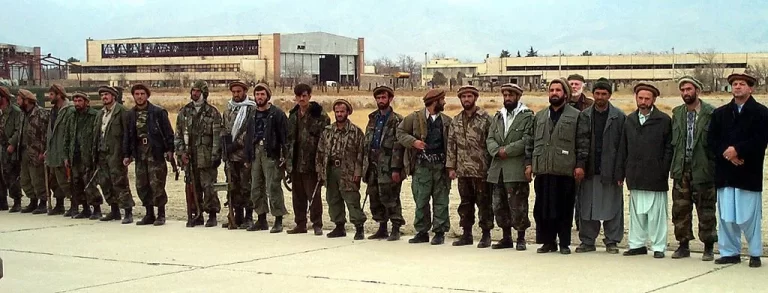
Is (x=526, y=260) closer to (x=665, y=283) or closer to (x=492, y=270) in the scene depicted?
(x=492, y=270)

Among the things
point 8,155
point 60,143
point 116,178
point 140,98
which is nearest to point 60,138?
point 60,143

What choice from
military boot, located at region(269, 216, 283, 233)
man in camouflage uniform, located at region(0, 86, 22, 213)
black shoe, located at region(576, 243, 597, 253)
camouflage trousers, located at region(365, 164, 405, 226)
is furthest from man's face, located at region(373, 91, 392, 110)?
man in camouflage uniform, located at region(0, 86, 22, 213)

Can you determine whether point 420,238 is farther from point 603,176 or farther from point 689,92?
point 689,92

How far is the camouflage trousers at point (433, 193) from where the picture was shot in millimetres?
12328

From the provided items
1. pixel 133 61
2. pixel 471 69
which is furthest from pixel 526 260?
pixel 471 69

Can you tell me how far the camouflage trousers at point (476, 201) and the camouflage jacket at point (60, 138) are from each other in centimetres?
648

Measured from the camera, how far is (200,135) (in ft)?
46.7

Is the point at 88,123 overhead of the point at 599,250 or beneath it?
overhead

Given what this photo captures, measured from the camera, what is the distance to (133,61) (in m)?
110

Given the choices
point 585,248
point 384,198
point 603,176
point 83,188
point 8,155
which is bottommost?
point 585,248

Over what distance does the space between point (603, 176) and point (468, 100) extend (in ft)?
5.85

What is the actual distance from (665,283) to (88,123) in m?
9.24

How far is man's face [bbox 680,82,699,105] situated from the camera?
34.8 feet

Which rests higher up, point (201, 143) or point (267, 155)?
point (201, 143)
